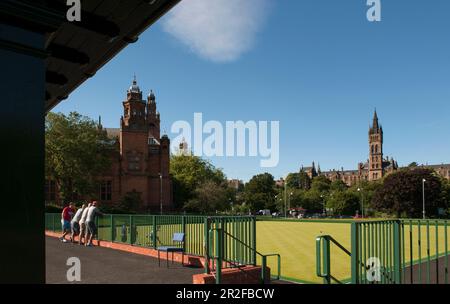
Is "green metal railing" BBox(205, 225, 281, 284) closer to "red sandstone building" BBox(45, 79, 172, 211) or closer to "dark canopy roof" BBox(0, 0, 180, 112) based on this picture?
"dark canopy roof" BBox(0, 0, 180, 112)

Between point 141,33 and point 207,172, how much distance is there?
90460mm

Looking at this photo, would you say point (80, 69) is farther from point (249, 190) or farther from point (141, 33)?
point (249, 190)

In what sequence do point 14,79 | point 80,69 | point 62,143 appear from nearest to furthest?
1. point 14,79
2. point 80,69
3. point 62,143

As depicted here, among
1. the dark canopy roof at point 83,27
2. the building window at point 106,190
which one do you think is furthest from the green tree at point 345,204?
the dark canopy roof at point 83,27

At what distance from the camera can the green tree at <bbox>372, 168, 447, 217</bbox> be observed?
68.8 meters

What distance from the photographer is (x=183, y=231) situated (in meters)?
12.9

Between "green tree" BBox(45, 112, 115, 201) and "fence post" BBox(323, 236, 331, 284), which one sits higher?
"green tree" BBox(45, 112, 115, 201)

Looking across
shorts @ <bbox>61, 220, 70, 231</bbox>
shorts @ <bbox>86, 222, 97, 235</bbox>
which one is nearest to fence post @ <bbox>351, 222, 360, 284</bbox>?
shorts @ <bbox>86, 222, 97, 235</bbox>

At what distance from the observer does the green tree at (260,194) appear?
99.9 m

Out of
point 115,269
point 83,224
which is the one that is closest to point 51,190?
point 83,224

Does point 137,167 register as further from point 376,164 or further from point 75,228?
point 376,164

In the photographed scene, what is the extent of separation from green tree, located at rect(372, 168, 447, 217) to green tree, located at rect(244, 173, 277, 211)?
34.3 m
